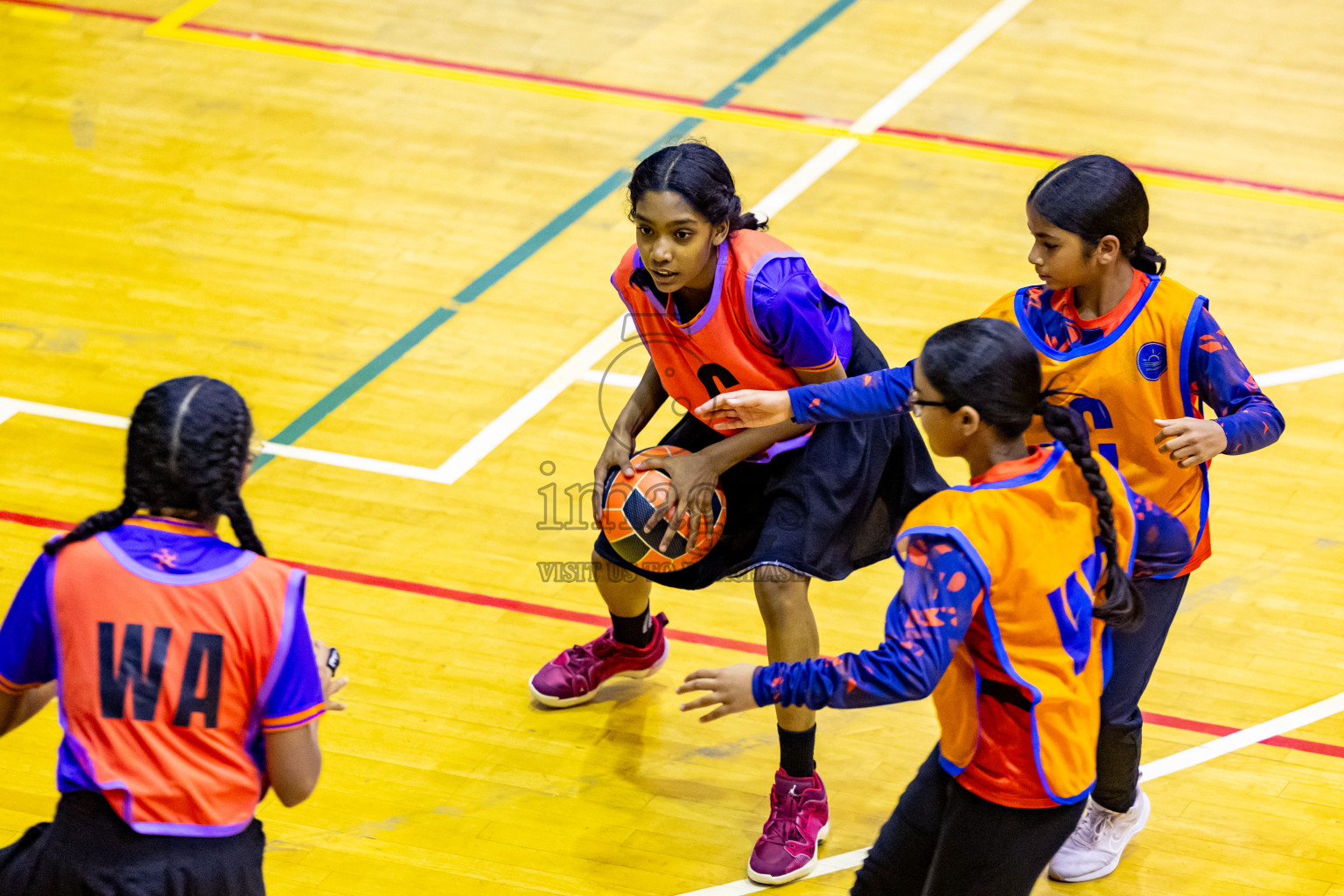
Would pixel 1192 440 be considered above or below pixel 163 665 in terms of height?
below

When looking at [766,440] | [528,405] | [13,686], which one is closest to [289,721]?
[13,686]

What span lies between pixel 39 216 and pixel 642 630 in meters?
4.30

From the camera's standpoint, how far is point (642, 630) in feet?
16.3

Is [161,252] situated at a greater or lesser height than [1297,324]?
greater

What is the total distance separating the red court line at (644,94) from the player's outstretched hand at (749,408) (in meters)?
4.92

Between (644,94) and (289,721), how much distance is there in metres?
6.69

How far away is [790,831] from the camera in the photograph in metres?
4.32

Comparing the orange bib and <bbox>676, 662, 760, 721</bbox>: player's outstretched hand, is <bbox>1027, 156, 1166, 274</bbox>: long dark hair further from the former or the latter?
<bbox>676, 662, 760, 721</bbox>: player's outstretched hand

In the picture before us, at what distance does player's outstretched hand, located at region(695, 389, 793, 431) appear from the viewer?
3943 mm

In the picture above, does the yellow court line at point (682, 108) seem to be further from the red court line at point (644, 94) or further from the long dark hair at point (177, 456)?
the long dark hair at point (177, 456)

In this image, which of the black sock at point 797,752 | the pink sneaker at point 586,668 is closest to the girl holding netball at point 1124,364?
the black sock at point 797,752

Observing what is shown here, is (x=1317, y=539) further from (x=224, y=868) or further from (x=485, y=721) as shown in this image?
(x=224, y=868)

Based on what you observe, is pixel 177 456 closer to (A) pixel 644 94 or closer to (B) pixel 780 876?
(B) pixel 780 876

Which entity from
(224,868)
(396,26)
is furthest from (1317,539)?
(396,26)
